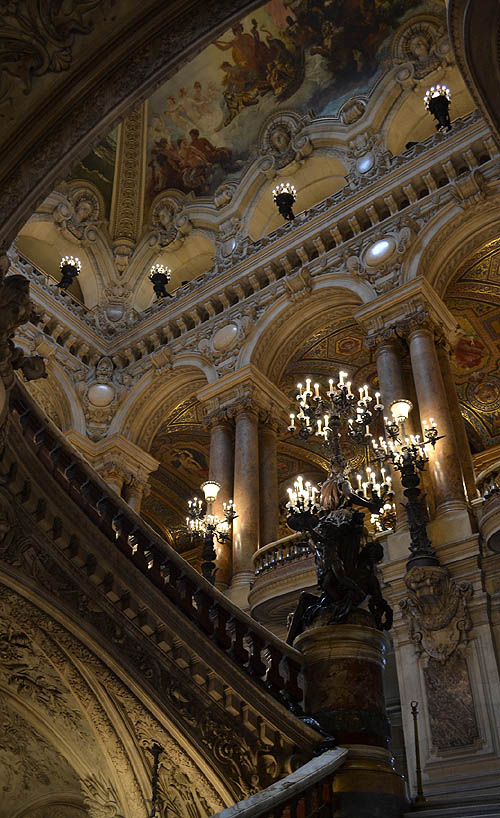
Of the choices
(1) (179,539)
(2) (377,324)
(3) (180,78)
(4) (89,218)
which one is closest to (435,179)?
(2) (377,324)

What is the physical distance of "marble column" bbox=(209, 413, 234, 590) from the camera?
40.0 ft

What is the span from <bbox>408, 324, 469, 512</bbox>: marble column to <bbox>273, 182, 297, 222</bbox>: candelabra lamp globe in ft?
16.5

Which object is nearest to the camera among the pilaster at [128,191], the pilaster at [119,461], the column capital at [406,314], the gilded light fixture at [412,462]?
the gilded light fixture at [412,462]

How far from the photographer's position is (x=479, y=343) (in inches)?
642

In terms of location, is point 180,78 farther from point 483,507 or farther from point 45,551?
point 45,551

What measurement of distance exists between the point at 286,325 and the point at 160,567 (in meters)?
9.72

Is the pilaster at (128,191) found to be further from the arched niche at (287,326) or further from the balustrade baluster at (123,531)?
the balustrade baluster at (123,531)

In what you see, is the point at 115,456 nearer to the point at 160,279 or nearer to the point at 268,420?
the point at 268,420

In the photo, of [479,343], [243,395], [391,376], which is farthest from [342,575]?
[479,343]

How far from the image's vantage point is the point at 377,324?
12320 millimetres

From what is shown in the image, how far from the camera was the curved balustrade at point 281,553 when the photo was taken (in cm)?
1062

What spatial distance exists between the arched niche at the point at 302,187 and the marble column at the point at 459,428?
20.1 feet

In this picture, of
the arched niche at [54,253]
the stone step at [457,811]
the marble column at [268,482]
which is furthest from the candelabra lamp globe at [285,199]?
the stone step at [457,811]

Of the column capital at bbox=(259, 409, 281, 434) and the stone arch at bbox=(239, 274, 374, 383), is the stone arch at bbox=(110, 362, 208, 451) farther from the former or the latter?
the column capital at bbox=(259, 409, 281, 434)
